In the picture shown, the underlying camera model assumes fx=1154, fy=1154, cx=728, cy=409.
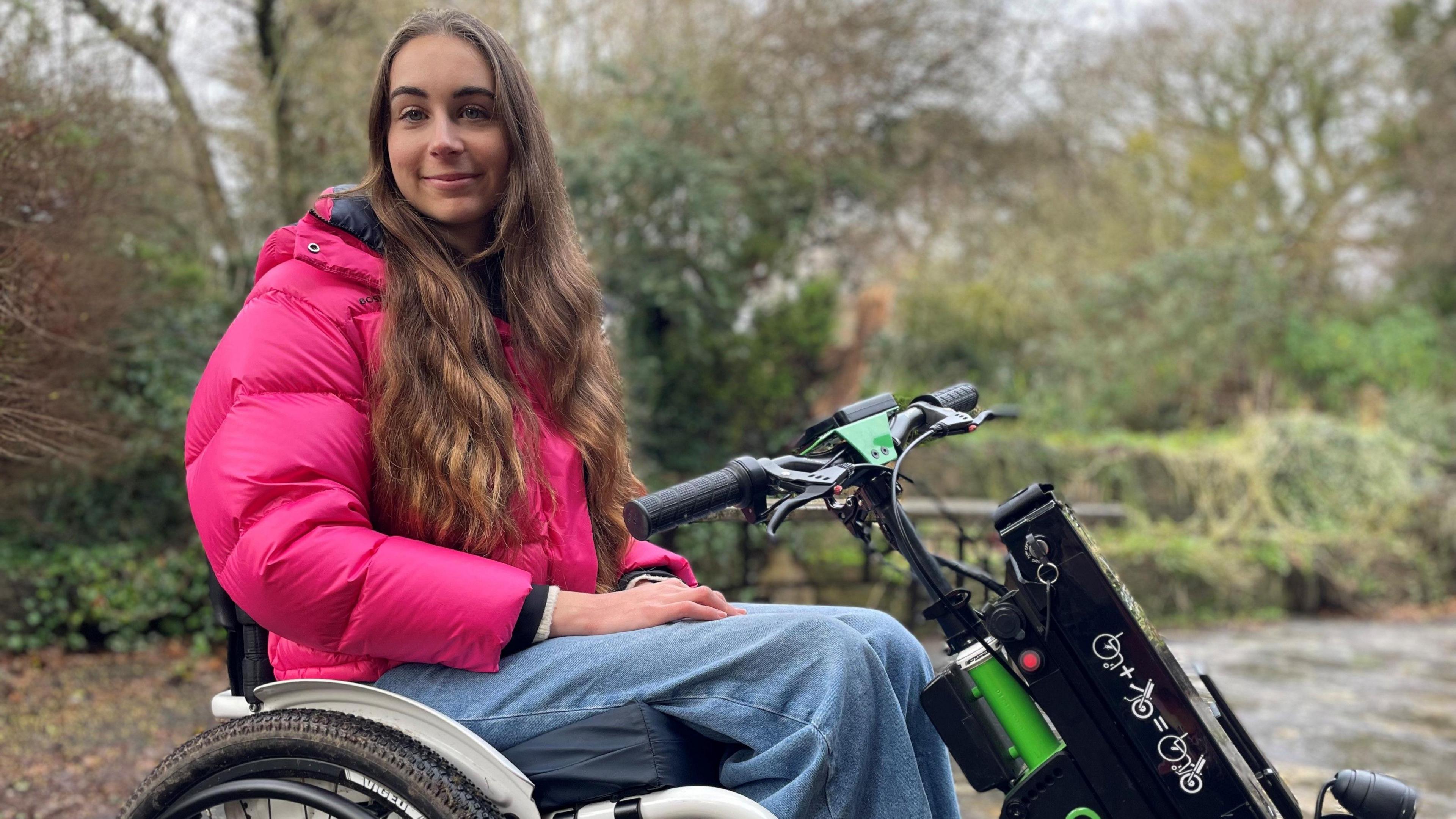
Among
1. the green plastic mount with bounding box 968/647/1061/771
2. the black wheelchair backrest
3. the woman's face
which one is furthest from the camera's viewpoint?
the woman's face

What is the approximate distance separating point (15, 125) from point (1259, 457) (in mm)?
8541

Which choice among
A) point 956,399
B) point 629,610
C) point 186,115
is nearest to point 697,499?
point 629,610

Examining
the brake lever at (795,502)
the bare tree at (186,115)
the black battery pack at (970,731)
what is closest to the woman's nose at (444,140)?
the brake lever at (795,502)

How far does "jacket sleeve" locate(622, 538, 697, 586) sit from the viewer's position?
2.13 meters

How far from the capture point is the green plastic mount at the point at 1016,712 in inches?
64.3

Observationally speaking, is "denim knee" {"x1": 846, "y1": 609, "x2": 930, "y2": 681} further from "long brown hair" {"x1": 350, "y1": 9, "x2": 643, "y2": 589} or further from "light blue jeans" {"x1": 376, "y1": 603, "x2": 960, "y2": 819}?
"long brown hair" {"x1": 350, "y1": 9, "x2": 643, "y2": 589}

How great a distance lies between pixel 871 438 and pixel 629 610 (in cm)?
44

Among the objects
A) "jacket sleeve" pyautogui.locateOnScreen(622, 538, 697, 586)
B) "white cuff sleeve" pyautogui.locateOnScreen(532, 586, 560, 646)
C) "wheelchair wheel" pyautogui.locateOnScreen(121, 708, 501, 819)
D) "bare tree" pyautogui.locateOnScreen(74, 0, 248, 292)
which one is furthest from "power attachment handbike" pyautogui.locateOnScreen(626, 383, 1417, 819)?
"bare tree" pyautogui.locateOnScreen(74, 0, 248, 292)

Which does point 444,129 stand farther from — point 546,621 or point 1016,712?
point 1016,712

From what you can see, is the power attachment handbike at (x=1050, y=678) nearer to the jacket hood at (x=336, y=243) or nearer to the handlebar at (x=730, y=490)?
the handlebar at (x=730, y=490)

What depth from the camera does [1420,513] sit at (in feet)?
29.8

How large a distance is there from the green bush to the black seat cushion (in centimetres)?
402

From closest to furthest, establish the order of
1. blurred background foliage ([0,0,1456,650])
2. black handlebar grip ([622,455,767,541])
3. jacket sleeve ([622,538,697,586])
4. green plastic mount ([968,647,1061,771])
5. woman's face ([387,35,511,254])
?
1. black handlebar grip ([622,455,767,541])
2. green plastic mount ([968,647,1061,771])
3. woman's face ([387,35,511,254])
4. jacket sleeve ([622,538,697,586])
5. blurred background foliage ([0,0,1456,650])

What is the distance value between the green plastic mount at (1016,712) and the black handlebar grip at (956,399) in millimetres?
420
